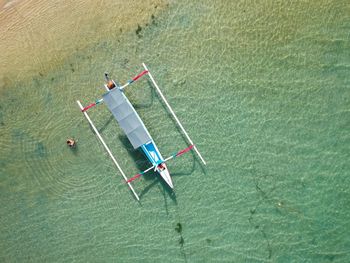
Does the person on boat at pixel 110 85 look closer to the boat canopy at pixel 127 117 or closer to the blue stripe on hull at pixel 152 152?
the boat canopy at pixel 127 117

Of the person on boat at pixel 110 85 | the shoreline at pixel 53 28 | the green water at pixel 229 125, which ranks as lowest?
the green water at pixel 229 125

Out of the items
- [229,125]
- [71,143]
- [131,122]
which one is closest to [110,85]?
[131,122]

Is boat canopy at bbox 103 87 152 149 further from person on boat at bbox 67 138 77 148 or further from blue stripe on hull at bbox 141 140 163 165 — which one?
person on boat at bbox 67 138 77 148

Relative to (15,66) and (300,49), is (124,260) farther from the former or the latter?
(300,49)

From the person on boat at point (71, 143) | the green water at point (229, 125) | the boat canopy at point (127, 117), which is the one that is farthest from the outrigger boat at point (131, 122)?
the person on boat at point (71, 143)

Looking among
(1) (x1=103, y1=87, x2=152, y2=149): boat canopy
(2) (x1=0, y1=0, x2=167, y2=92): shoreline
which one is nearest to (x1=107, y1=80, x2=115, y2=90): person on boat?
(1) (x1=103, y1=87, x2=152, y2=149): boat canopy

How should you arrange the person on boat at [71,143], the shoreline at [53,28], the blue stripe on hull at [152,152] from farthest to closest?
the person on boat at [71,143]
the shoreline at [53,28]
the blue stripe on hull at [152,152]

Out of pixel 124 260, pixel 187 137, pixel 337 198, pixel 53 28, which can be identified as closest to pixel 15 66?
pixel 53 28
